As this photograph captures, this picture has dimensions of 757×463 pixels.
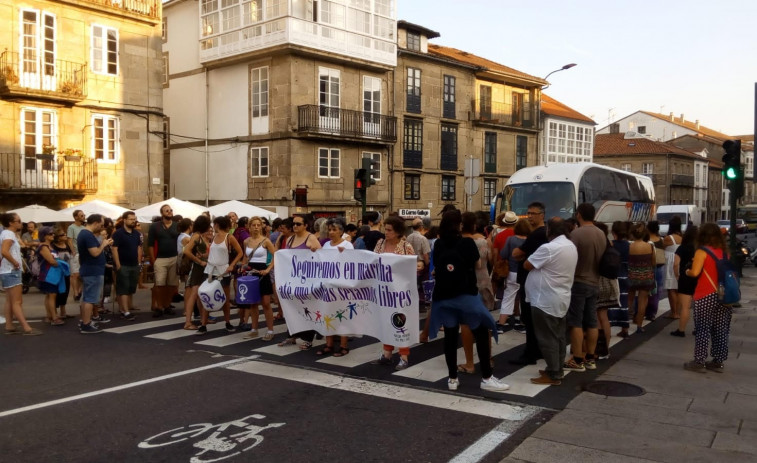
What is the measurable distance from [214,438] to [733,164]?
12634 millimetres

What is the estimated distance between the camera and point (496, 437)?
215 inches

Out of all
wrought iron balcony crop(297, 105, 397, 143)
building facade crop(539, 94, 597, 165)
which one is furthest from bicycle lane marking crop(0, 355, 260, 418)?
building facade crop(539, 94, 597, 165)

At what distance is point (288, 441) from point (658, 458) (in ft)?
9.75

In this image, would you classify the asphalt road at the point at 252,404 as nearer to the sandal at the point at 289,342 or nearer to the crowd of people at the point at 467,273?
the sandal at the point at 289,342

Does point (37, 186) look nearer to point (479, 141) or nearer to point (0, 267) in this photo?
point (0, 267)

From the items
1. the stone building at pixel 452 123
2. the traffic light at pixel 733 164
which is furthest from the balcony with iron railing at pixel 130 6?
the traffic light at pixel 733 164

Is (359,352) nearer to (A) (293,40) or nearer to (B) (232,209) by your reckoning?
(B) (232,209)

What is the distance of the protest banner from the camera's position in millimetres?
7742

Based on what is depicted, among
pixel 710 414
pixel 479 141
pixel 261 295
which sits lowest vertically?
pixel 710 414

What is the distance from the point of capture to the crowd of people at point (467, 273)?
6.91 m

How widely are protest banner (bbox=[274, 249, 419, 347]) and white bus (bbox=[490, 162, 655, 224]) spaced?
12.8m

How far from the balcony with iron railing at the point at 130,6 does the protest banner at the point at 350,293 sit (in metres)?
18.3

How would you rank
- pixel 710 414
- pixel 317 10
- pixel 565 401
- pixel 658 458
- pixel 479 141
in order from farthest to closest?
pixel 479 141
pixel 317 10
pixel 565 401
pixel 710 414
pixel 658 458

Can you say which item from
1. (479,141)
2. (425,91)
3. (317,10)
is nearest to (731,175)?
(317,10)
